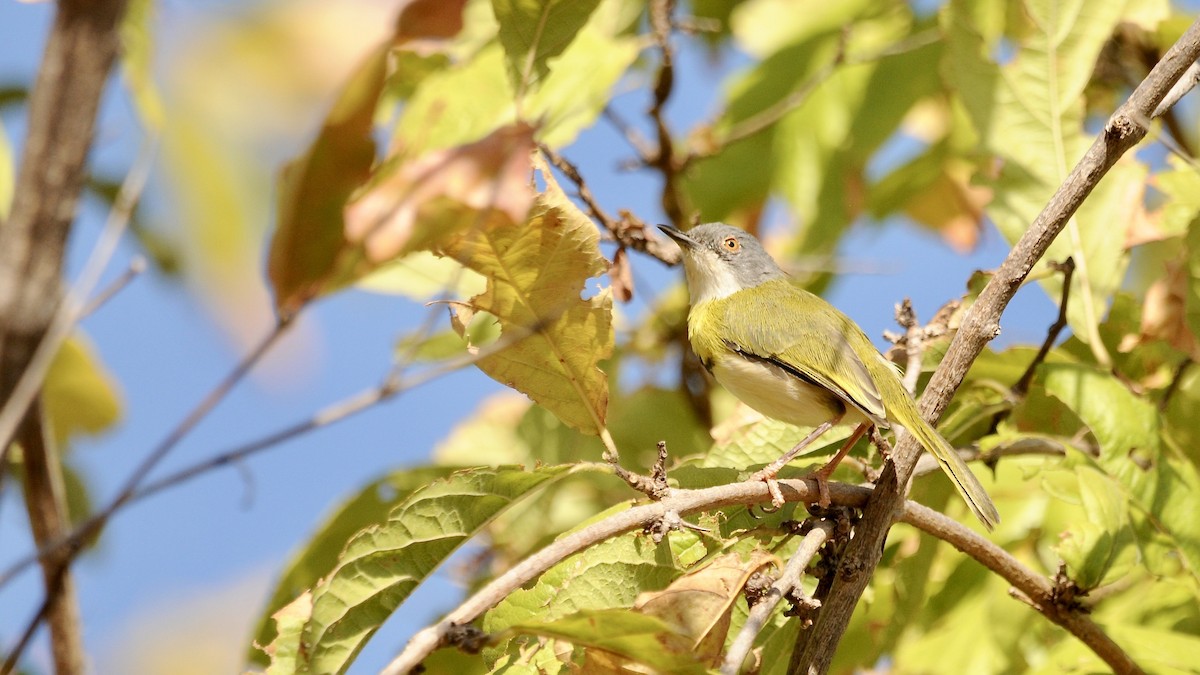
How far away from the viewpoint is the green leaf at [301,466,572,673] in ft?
6.66

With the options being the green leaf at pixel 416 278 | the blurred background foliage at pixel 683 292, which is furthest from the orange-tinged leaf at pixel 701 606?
the green leaf at pixel 416 278

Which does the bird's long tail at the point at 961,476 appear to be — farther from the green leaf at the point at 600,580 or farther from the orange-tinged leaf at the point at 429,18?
the orange-tinged leaf at the point at 429,18

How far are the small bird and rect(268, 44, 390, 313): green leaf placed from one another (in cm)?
126

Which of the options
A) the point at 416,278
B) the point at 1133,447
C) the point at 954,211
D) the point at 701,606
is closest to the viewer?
the point at 701,606

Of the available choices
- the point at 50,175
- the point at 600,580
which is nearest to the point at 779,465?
the point at 600,580

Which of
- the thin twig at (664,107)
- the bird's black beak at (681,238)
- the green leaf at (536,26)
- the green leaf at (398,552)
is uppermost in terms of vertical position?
the thin twig at (664,107)

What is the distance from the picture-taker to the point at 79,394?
3416mm

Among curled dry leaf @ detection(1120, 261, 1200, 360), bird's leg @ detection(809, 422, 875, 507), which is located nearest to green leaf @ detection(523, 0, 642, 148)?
bird's leg @ detection(809, 422, 875, 507)

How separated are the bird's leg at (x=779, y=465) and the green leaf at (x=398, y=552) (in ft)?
1.31

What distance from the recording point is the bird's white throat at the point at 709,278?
4.15 meters

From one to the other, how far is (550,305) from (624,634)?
792 mm

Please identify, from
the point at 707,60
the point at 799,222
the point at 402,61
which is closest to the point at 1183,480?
the point at 799,222

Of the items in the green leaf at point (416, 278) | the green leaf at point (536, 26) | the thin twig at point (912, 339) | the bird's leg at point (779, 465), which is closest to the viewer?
the bird's leg at point (779, 465)

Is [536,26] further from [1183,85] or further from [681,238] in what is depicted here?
[681,238]
